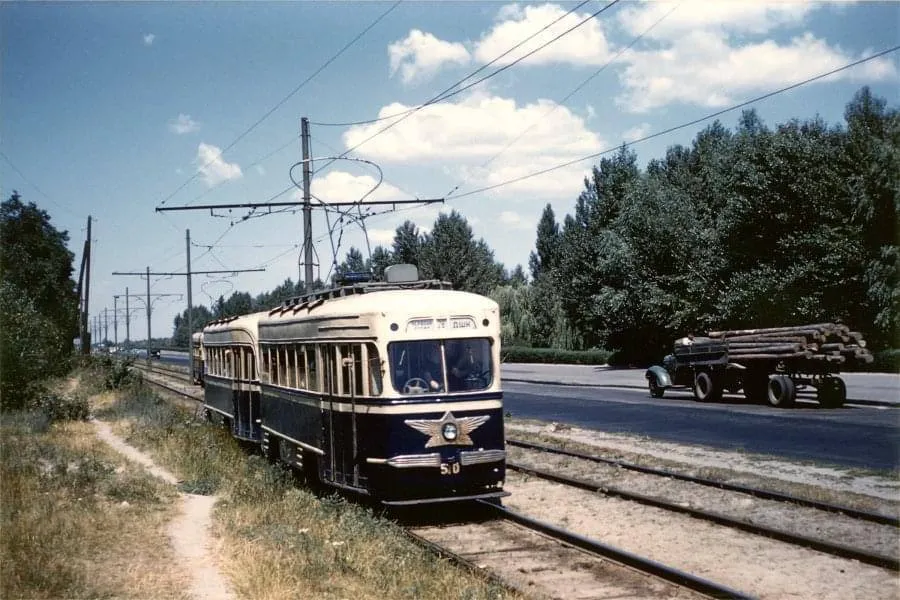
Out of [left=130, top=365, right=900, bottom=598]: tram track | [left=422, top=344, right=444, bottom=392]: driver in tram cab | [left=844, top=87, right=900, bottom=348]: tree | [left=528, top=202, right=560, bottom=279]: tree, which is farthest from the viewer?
[left=528, top=202, right=560, bottom=279]: tree

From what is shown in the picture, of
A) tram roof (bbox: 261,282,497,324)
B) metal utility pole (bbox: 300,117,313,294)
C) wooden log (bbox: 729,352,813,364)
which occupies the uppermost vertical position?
metal utility pole (bbox: 300,117,313,294)

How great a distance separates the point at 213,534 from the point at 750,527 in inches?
257

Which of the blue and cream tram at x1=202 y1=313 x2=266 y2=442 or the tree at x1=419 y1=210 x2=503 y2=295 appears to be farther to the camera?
the tree at x1=419 y1=210 x2=503 y2=295

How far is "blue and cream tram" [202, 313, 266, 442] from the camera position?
17750mm

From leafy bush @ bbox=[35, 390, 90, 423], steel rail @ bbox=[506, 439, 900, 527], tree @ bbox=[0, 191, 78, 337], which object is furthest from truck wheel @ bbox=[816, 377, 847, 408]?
tree @ bbox=[0, 191, 78, 337]

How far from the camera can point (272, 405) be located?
617 inches

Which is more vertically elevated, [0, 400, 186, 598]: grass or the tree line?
the tree line

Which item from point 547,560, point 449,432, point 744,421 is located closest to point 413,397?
point 449,432

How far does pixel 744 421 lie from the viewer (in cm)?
2270

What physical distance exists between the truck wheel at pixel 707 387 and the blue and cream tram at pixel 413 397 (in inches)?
745

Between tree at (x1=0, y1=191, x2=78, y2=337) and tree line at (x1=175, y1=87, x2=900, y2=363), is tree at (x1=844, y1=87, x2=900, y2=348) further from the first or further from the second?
tree at (x1=0, y1=191, x2=78, y2=337)

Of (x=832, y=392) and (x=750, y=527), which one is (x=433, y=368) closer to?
(x=750, y=527)

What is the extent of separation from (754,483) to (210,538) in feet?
27.5

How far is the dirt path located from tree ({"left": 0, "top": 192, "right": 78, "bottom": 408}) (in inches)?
493
